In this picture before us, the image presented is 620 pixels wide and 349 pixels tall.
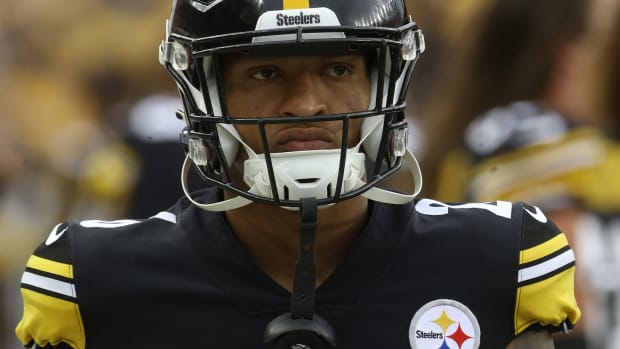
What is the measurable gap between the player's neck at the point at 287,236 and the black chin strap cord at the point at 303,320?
0.15m

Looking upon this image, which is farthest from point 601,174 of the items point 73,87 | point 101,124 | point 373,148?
point 73,87

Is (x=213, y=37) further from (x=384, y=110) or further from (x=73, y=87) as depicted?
(x=73, y=87)

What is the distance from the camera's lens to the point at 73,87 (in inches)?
287

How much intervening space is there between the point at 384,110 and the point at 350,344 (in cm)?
53

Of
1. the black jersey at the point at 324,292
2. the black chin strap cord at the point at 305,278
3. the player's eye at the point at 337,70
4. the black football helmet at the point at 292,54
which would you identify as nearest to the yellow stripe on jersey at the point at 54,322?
the black jersey at the point at 324,292

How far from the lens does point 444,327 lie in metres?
3.46

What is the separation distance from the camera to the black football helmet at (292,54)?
325 centimetres

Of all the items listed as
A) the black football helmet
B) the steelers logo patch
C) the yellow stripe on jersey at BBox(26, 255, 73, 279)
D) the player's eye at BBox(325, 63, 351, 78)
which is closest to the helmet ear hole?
the black football helmet

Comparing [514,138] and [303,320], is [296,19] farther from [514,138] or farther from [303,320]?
[514,138]

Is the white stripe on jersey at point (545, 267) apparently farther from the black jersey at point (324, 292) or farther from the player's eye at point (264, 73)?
the player's eye at point (264, 73)

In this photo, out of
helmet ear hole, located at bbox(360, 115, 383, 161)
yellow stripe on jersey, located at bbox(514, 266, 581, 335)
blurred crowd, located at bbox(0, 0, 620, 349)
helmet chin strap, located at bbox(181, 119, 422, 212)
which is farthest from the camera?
blurred crowd, located at bbox(0, 0, 620, 349)

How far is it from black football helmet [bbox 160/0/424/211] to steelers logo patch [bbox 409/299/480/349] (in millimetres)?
259

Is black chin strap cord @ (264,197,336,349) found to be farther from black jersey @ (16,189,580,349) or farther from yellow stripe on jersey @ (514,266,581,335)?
yellow stripe on jersey @ (514,266,581,335)

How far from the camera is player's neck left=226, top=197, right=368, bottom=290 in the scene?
138 inches
